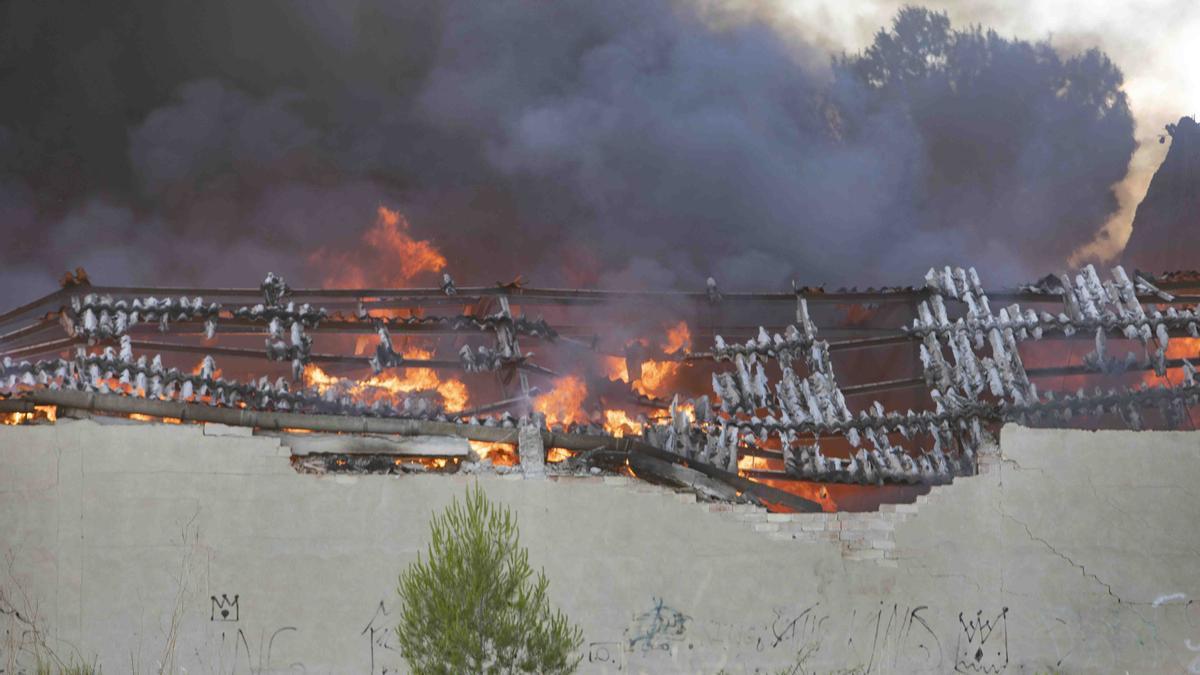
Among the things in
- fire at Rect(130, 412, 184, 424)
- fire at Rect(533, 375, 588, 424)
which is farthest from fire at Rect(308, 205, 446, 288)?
fire at Rect(130, 412, 184, 424)

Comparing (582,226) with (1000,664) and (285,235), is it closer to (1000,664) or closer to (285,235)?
(285,235)

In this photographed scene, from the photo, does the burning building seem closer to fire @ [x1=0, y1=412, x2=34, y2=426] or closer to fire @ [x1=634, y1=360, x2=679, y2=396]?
fire @ [x1=0, y1=412, x2=34, y2=426]

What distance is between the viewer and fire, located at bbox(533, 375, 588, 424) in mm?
19250

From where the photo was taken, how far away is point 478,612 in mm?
11922

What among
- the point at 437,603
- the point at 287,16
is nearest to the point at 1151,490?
the point at 437,603

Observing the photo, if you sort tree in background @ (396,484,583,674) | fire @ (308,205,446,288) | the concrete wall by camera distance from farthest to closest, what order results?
fire @ (308,205,446,288), the concrete wall, tree in background @ (396,484,583,674)

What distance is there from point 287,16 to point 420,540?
18932 mm

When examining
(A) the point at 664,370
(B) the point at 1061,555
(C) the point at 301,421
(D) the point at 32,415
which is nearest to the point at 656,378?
(A) the point at 664,370

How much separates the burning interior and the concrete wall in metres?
0.76

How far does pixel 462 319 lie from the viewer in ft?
61.1

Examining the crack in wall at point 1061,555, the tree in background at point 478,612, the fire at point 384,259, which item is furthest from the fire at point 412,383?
the crack in wall at point 1061,555

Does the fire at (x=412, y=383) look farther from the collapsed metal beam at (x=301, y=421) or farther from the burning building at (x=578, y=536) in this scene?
the collapsed metal beam at (x=301, y=421)

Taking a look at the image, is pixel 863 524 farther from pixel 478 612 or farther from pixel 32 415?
pixel 32 415

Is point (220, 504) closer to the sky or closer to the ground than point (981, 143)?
closer to the ground
